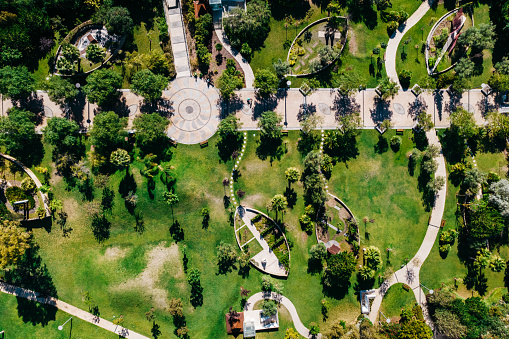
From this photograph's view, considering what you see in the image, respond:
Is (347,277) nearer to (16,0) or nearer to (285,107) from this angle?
(285,107)

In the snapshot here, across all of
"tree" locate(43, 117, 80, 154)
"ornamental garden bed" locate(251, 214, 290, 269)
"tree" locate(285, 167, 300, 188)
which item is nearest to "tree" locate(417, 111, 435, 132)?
"tree" locate(285, 167, 300, 188)

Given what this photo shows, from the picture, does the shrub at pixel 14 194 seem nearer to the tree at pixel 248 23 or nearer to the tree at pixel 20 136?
the tree at pixel 20 136

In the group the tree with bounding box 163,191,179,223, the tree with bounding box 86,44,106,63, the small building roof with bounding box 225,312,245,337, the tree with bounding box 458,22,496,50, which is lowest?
the small building roof with bounding box 225,312,245,337

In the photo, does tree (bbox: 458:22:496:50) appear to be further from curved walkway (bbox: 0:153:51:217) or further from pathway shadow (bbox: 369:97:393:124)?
curved walkway (bbox: 0:153:51:217)

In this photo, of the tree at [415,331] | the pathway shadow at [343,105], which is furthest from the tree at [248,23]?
the tree at [415,331]

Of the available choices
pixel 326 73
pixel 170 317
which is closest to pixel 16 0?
pixel 326 73
